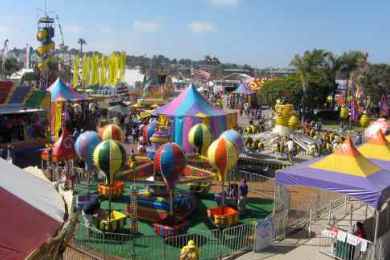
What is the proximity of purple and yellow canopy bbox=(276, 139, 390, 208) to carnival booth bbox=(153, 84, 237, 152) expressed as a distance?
31.5ft

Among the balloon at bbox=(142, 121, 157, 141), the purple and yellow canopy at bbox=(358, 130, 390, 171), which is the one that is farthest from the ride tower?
the purple and yellow canopy at bbox=(358, 130, 390, 171)

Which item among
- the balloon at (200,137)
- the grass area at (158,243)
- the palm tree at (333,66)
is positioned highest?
the palm tree at (333,66)

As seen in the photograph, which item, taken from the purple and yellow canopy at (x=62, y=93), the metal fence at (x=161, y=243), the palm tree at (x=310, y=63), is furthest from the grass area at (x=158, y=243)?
the palm tree at (x=310, y=63)

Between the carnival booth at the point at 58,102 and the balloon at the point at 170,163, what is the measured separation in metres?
11.5

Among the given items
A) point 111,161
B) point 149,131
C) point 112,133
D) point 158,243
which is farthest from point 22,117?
point 158,243

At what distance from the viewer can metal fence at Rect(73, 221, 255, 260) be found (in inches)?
433

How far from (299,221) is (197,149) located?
650 centimetres

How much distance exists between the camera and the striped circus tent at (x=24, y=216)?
2.78 meters

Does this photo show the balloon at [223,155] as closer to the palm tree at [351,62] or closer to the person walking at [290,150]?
the person walking at [290,150]

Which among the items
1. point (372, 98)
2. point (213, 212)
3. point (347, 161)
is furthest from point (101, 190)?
point (372, 98)

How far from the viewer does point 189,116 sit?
21109mm

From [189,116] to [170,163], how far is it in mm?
8827

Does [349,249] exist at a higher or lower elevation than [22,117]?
lower

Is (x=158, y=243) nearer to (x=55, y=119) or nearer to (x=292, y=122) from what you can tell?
(x=55, y=119)
